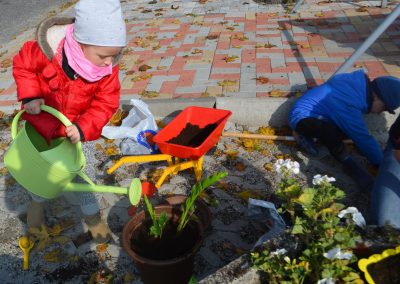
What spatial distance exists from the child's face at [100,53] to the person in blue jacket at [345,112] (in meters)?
1.77

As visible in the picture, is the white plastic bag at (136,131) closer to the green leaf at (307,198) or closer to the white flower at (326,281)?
the green leaf at (307,198)

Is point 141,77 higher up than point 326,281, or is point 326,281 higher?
point 326,281

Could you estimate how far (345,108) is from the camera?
314 centimetres

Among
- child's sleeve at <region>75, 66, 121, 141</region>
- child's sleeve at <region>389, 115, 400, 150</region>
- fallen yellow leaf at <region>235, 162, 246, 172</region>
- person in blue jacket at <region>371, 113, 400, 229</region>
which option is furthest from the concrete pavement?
child's sleeve at <region>75, 66, 121, 141</region>

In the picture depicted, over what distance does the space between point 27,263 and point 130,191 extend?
991mm

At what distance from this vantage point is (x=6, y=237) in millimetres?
2660

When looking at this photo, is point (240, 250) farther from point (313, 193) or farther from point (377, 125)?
point (377, 125)

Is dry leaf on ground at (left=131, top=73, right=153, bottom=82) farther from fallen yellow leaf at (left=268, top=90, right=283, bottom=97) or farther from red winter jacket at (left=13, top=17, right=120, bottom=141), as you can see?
red winter jacket at (left=13, top=17, right=120, bottom=141)

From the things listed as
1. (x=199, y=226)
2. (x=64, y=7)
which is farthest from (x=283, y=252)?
(x=64, y=7)

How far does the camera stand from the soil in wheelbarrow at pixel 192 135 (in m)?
2.98

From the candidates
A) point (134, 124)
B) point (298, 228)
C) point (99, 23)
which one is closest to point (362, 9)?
point (134, 124)

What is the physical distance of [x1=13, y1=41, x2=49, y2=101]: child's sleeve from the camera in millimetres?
2062

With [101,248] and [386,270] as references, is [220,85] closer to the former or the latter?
[101,248]

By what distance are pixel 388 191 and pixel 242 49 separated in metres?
2.85
